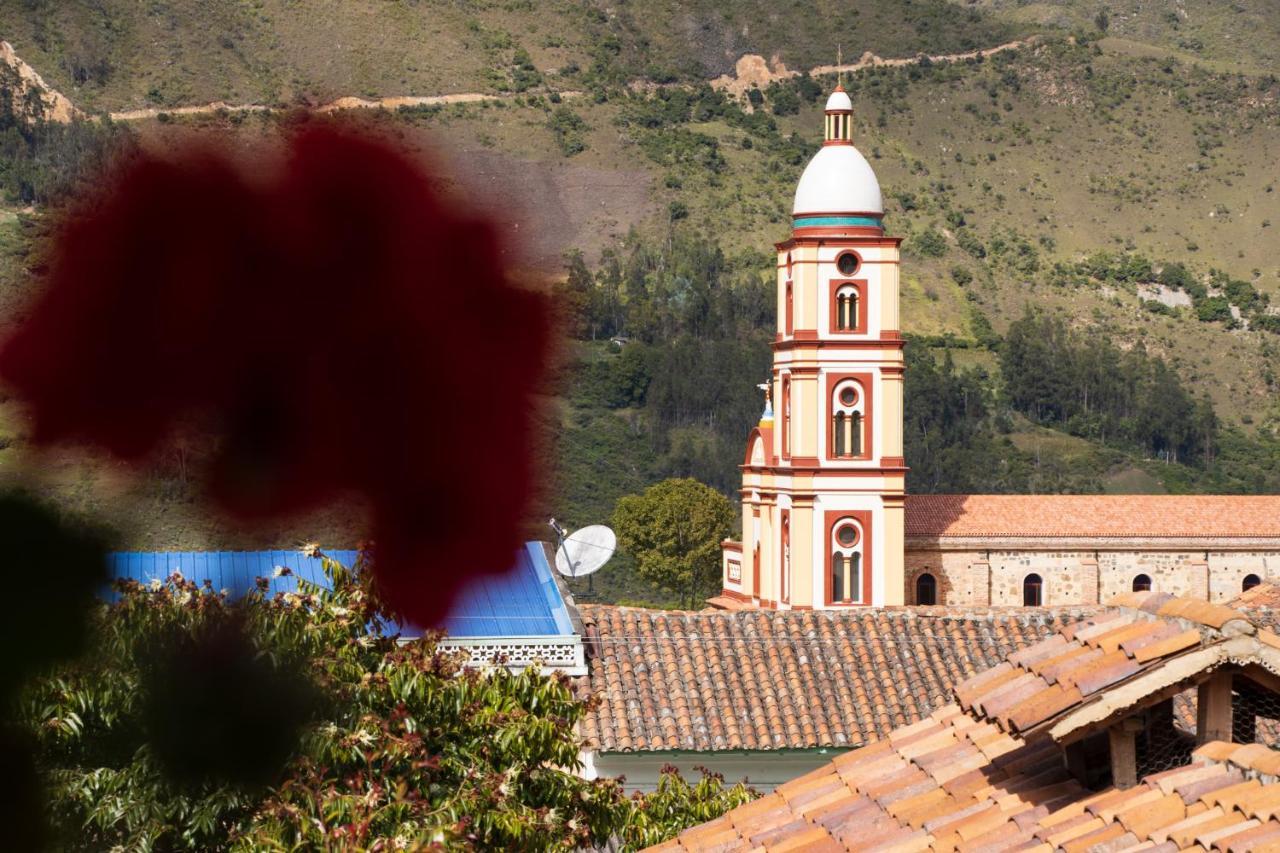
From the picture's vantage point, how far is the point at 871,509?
38656 mm

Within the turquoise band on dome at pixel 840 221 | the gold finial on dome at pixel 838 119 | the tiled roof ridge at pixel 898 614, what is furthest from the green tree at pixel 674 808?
the gold finial on dome at pixel 838 119

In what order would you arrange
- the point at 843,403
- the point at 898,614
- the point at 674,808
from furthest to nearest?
the point at 843,403
the point at 898,614
the point at 674,808

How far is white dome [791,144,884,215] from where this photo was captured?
38844 mm

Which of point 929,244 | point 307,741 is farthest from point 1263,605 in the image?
point 929,244

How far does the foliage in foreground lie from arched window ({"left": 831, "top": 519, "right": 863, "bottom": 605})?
92.6ft

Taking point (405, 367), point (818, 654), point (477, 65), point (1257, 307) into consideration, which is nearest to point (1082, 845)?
point (477, 65)

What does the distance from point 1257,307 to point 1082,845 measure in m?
88.6

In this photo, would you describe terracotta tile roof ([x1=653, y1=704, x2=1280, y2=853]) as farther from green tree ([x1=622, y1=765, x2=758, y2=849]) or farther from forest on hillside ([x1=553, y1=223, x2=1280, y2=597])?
forest on hillside ([x1=553, y1=223, x2=1280, y2=597])

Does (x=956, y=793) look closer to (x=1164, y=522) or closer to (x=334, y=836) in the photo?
(x=334, y=836)

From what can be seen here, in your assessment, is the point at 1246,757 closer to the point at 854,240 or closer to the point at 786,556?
the point at 854,240

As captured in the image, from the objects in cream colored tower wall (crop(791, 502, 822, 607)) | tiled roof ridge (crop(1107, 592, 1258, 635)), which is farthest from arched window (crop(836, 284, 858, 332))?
tiled roof ridge (crop(1107, 592, 1258, 635))

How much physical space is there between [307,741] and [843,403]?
38.1 meters

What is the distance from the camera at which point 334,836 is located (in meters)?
5.58

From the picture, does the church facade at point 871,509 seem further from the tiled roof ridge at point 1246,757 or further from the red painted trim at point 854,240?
the tiled roof ridge at point 1246,757
